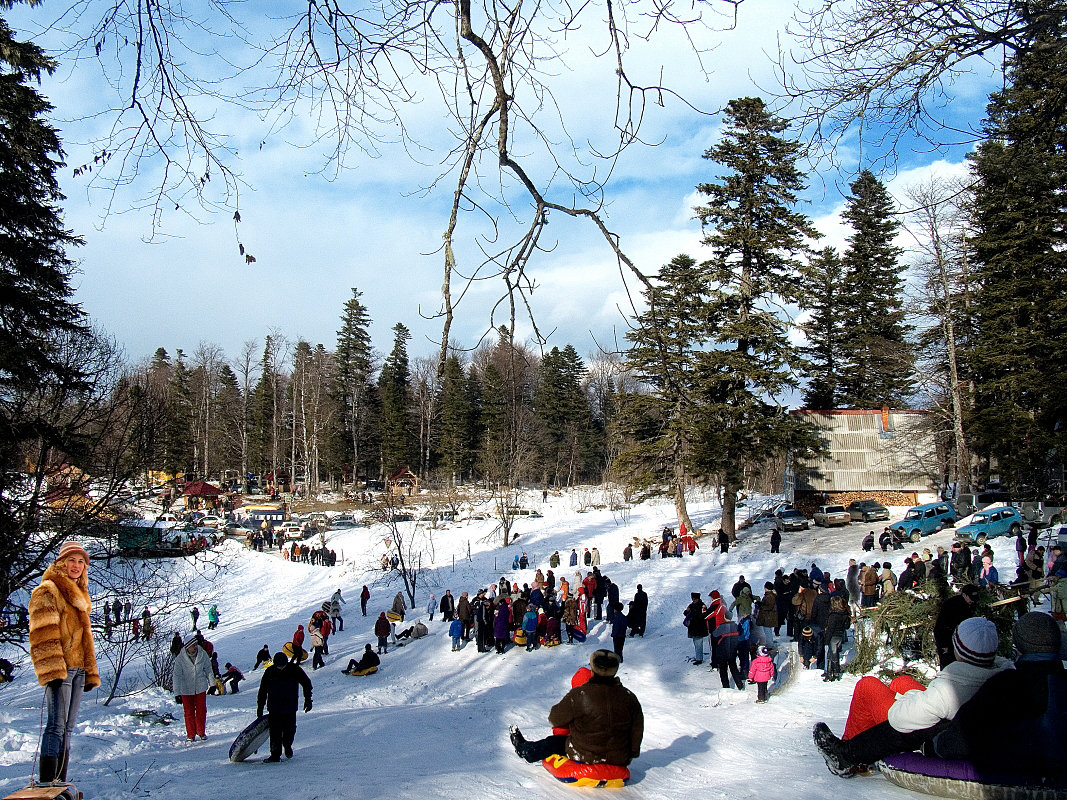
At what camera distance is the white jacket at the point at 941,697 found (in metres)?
4.20

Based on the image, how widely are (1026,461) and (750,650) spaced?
21709 mm

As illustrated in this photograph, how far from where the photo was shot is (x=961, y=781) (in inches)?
168

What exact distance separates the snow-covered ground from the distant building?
373 inches

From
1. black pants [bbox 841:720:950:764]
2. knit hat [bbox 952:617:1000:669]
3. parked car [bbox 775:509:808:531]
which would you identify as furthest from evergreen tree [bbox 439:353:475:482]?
knit hat [bbox 952:617:1000:669]

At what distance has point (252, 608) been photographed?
96.2 feet

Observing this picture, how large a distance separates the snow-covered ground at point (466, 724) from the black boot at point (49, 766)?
80 centimetres

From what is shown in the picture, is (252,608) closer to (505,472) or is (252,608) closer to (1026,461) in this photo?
(505,472)

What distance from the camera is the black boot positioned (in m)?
4.36

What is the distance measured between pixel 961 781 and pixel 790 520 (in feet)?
88.3

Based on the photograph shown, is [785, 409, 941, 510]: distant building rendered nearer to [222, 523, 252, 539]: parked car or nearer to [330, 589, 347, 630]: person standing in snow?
[330, 589, 347, 630]: person standing in snow

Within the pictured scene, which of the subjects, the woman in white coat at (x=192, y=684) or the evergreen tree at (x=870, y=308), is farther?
the evergreen tree at (x=870, y=308)

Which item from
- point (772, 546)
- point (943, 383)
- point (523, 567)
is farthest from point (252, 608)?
point (943, 383)

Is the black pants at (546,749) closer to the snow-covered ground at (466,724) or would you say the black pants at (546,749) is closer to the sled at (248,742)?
the snow-covered ground at (466,724)

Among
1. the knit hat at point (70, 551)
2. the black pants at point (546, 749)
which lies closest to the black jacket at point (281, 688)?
the black pants at point (546, 749)
